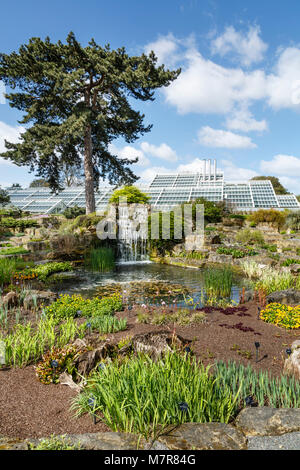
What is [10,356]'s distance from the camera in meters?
3.32

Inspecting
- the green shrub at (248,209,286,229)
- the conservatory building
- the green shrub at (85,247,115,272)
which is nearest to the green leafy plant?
the green shrub at (85,247,115,272)

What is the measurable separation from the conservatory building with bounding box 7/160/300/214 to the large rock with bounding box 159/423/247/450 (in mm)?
28139

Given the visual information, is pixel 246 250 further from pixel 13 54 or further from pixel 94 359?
pixel 13 54

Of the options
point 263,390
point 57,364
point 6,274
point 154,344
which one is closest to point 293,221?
point 6,274

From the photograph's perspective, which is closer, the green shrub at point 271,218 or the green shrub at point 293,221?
the green shrub at point 293,221

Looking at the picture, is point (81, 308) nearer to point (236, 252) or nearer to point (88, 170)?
point (236, 252)

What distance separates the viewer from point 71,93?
604 inches

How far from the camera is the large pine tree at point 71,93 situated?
14.6 meters

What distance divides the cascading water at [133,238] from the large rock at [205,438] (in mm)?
12493

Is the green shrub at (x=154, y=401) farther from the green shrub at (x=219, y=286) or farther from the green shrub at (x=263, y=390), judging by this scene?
the green shrub at (x=219, y=286)

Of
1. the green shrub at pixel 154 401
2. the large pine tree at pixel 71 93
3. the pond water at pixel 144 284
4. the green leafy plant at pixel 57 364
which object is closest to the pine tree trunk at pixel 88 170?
the large pine tree at pixel 71 93

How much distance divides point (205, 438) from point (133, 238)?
513 inches
